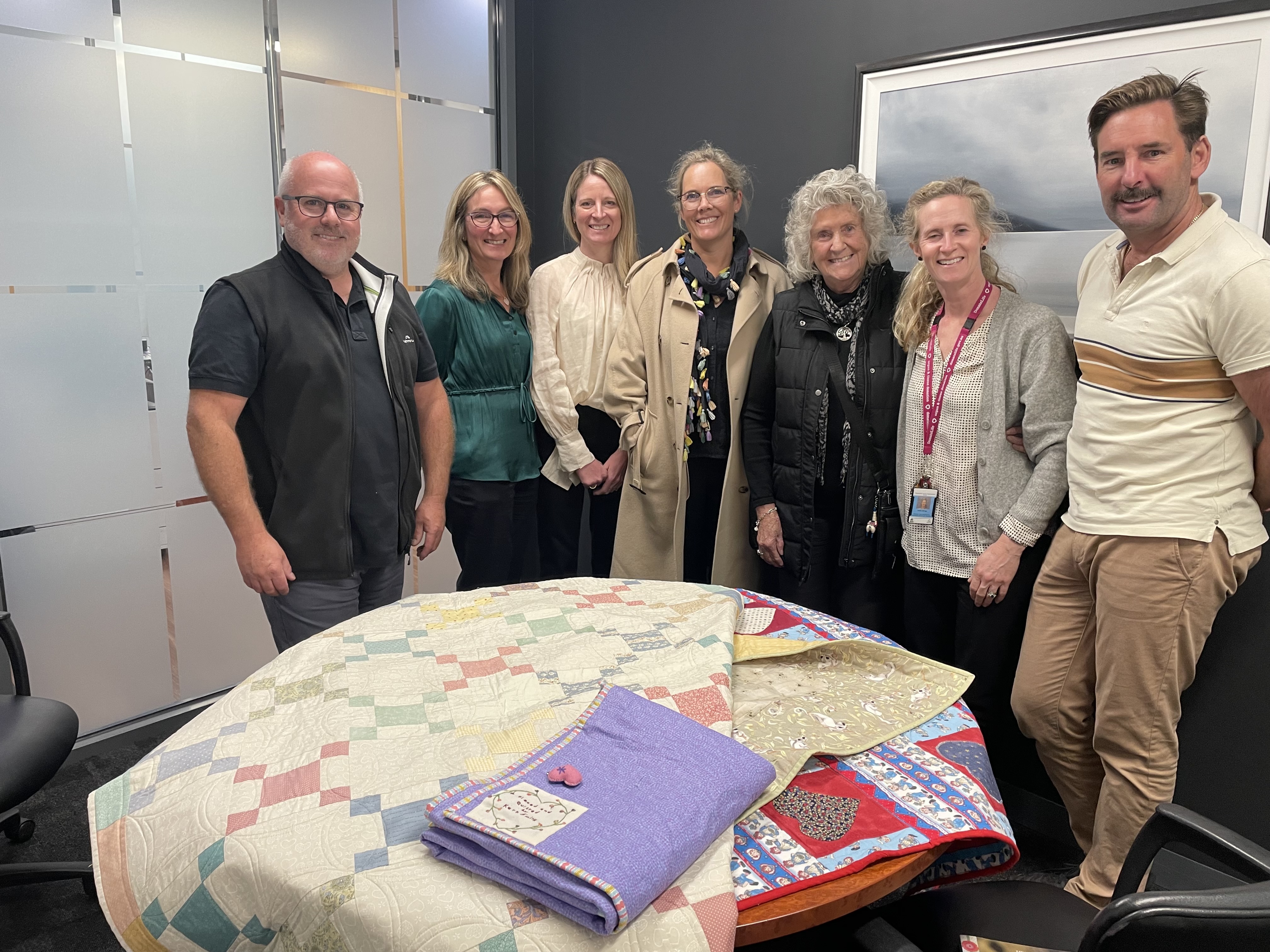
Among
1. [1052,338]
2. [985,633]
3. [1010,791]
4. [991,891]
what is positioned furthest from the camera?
[1010,791]

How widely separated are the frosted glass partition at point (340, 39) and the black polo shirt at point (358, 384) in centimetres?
134

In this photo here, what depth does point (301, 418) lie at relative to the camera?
224 cm

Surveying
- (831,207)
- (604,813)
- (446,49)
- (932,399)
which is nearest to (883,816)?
(604,813)

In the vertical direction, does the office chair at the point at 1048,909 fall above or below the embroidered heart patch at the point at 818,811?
below

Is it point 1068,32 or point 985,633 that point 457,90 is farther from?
point 985,633

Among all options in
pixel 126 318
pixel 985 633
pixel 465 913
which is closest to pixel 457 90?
pixel 126 318

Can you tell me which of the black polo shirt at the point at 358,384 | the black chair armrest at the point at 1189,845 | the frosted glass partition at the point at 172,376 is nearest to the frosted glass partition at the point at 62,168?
the frosted glass partition at the point at 172,376

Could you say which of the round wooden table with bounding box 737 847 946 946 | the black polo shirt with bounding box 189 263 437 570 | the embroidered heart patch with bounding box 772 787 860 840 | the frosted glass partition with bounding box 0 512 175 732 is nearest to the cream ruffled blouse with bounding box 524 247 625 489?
the black polo shirt with bounding box 189 263 437 570

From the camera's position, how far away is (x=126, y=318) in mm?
2943

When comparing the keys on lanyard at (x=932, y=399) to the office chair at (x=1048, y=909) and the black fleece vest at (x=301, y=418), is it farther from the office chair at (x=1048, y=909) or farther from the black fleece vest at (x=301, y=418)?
the black fleece vest at (x=301, y=418)

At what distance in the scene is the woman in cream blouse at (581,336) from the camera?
299 centimetres

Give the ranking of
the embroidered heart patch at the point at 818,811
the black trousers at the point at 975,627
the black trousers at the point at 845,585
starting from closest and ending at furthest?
the embroidered heart patch at the point at 818,811
the black trousers at the point at 975,627
the black trousers at the point at 845,585

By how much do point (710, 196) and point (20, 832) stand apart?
2.68 meters

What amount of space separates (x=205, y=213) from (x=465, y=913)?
110 inches
